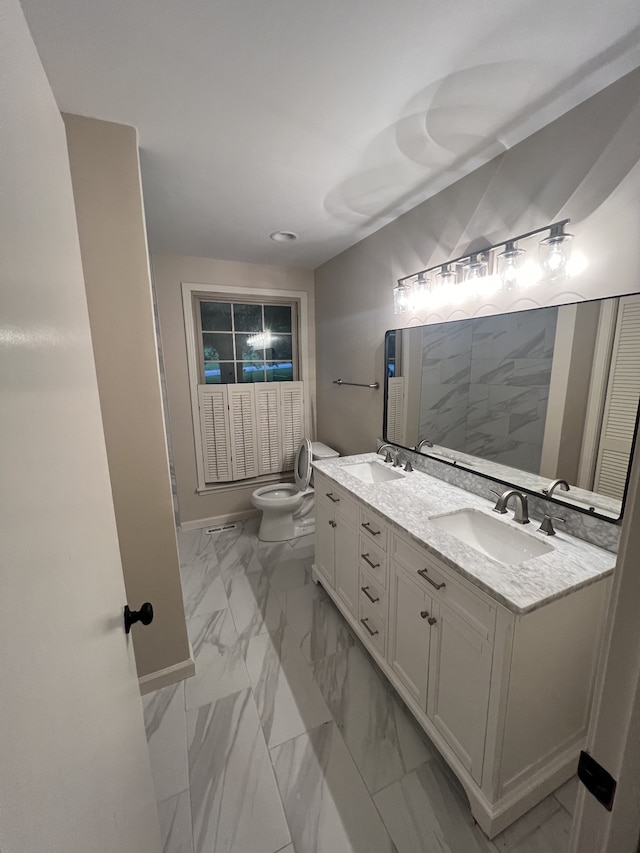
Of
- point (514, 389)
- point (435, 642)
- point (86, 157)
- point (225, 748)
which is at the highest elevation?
point (86, 157)

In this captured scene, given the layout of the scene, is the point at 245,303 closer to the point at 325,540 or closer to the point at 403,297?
the point at 403,297

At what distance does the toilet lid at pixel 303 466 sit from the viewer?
294 centimetres

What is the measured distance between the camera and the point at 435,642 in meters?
1.26

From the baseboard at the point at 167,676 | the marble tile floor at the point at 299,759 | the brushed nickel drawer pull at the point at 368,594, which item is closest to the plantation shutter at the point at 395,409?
the brushed nickel drawer pull at the point at 368,594

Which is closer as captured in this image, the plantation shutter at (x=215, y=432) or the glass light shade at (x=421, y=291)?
the glass light shade at (x=421, y=291)

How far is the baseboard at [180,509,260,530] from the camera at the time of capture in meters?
3.13

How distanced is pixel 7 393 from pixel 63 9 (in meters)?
1.18

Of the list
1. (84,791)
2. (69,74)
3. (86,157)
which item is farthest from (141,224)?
(84,791)

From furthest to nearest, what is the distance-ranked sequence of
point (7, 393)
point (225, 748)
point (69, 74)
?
point (225, 748) → point (69, 74) → point (7, 393)

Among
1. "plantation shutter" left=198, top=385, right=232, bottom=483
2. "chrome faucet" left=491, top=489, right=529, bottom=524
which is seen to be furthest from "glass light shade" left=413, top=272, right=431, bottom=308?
"plantation shutter" left=198, top=385, right=232, bottom=483

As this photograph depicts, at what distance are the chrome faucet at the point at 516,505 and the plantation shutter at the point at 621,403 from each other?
10.2 inches

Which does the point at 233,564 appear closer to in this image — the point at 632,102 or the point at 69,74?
the point at 69,74

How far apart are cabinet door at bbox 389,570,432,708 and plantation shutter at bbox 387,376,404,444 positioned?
3.25 ft

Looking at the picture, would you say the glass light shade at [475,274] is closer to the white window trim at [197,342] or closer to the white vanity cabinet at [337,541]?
the white vanity cabinet at [337,541]
